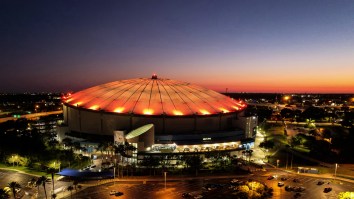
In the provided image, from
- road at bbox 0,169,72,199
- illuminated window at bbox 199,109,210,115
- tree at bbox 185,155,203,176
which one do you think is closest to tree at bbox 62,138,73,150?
road at bbox 0,169,72,199

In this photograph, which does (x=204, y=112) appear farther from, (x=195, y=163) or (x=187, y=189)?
(x=187, y=189)

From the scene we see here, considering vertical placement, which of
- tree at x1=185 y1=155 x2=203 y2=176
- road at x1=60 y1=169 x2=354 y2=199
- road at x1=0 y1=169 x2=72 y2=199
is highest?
tree at x1=185 y1=155 x2=203 y2=176

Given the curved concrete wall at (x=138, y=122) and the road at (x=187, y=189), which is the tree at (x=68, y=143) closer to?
the curved concrete wall at (x=138, y=122)

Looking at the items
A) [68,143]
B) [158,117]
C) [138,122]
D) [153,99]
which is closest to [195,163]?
[158,117]

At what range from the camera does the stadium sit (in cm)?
7331

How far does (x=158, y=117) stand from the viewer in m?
76.5

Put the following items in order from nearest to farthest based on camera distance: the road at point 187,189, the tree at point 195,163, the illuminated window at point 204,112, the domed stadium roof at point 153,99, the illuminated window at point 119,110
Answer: the road at point 187,189
the tree at point 195,163
the illuminated window at point 119,110
the domed stadium roof at point 153,99
the illuminated window at point 204,112

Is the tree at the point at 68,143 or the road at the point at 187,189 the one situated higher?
the tree at the point at 68,143

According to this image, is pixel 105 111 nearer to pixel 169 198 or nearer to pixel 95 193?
pixel 95 193

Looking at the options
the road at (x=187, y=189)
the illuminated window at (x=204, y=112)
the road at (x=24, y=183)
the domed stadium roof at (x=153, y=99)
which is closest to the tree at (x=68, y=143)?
the domed stadium roof at (x=153, y=99)

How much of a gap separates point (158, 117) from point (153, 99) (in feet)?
29.3

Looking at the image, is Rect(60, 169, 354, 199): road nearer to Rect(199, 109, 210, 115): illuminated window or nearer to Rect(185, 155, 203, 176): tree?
Rect(185, 155, 203, 176): tree

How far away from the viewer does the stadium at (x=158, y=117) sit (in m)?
73.3

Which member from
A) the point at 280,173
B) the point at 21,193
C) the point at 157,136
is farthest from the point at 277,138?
the point at 21,193
